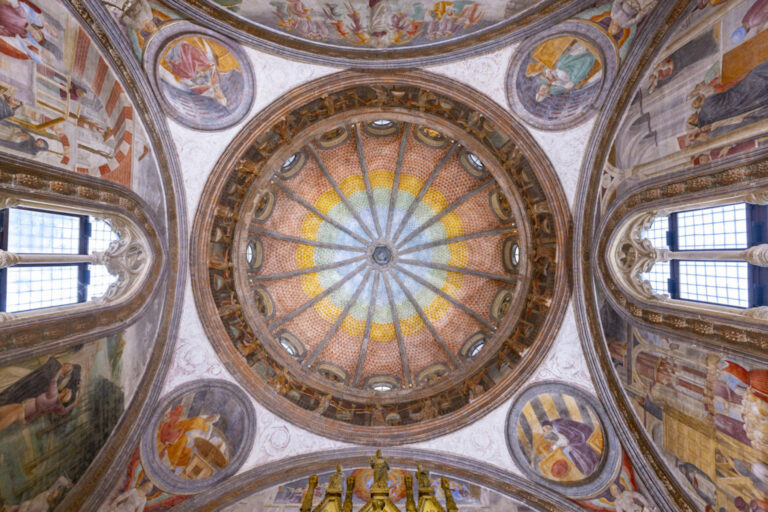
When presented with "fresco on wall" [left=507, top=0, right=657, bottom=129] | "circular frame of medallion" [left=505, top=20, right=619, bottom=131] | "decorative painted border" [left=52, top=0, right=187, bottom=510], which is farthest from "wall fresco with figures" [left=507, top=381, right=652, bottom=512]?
"decorative painted border" [left=52, top=0, right=187, bottom=510]

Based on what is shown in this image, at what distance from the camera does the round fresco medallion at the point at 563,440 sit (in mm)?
11781

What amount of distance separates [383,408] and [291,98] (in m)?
11.7

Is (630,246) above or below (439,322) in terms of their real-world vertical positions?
above

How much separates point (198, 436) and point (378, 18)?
1357 cm

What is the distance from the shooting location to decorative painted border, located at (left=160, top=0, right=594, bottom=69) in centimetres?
976

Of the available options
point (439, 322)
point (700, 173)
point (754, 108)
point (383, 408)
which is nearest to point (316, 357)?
point (383, 408)

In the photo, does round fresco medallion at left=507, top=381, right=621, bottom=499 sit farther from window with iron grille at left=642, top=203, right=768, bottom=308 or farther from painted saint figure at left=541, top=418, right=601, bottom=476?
window with iron grille at left=642, top=203, right=768, bottom=308

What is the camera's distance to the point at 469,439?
529 inches

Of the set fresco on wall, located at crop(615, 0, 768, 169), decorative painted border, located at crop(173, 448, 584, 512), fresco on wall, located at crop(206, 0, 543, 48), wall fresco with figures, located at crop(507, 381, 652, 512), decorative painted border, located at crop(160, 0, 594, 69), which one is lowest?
decorative painted border, located at crop(173, 448, 584, 512)

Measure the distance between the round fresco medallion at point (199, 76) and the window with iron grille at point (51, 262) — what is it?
397cm

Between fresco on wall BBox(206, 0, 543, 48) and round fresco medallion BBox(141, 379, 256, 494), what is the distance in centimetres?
1111

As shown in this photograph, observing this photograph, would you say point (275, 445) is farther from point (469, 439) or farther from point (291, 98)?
point (291, 98)

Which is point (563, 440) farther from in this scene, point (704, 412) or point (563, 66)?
point (563, 66)

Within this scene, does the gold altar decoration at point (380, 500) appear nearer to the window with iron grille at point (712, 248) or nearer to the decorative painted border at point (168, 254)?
the decorative painted border at point (168, 254)
